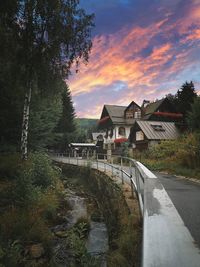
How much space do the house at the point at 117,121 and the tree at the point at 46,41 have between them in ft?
102

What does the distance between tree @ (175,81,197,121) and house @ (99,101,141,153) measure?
851 centimetres

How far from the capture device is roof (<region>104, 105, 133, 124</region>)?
166 ft

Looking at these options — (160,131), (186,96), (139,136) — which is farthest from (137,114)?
(160,131)

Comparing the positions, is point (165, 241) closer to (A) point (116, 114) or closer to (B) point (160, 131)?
→ (B) point (160, 131)

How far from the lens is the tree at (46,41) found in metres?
15.4

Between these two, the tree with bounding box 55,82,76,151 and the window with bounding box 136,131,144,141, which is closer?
the window with bounding box 136,131,144,141

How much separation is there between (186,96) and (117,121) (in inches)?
547

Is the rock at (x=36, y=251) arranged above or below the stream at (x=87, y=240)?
above

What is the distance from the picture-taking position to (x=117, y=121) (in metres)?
50.1

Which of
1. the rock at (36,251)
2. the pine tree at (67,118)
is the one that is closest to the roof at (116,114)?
the pine tree at (67,118)

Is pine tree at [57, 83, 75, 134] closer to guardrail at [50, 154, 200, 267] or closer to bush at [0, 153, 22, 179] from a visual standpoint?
bush at [0, 153, 22, 179]

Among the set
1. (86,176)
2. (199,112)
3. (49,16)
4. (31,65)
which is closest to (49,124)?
(86,176)

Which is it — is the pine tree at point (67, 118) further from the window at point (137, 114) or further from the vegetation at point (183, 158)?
the vegetation at point (183, 158)

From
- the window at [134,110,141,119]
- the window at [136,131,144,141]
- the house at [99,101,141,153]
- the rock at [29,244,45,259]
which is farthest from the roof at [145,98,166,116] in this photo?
the rock at [29,244,45,259]
